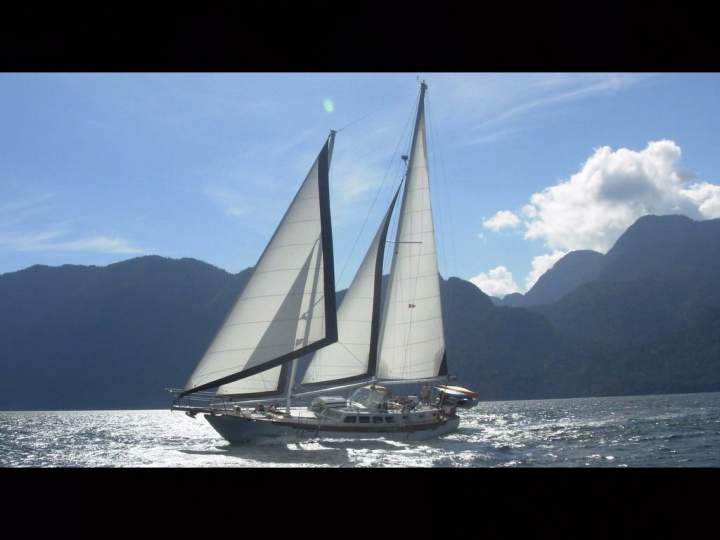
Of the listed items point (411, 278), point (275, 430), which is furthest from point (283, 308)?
point (411, 278)

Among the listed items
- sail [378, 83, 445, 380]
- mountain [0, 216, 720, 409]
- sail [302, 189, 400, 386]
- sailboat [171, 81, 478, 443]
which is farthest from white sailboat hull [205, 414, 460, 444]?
mountain [0, 216, 720, 409]

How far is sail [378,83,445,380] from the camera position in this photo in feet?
75.5

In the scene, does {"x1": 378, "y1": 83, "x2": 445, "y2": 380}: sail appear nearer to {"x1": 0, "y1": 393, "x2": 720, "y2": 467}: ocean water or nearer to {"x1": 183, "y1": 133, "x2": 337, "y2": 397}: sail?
{"x1": 0, "y1": 393, "x2": 720, "y2": 467}: ocean water

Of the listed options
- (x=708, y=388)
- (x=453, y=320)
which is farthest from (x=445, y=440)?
(x=453, y=320)

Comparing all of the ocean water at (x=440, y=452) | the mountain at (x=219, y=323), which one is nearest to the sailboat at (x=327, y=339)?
the ocean water at (x=440, y=452)

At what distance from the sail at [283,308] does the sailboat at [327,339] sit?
3cm

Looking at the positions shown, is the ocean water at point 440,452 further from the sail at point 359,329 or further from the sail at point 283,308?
the sail at point 359,329

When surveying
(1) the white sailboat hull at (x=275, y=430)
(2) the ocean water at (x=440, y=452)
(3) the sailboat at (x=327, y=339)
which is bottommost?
(2) the ocean water at (x=440, y=452)

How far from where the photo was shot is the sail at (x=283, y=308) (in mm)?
17125

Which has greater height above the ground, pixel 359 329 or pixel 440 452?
pixel 359 329

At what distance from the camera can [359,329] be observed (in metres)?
22.4

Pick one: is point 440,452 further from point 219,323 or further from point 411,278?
point 219,323

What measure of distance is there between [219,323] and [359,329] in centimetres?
10174
